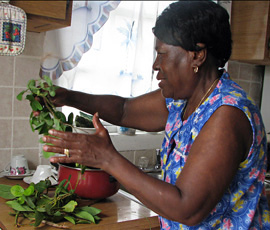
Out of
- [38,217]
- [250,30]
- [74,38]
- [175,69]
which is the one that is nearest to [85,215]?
[38,217]

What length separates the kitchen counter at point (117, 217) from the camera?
124 cm

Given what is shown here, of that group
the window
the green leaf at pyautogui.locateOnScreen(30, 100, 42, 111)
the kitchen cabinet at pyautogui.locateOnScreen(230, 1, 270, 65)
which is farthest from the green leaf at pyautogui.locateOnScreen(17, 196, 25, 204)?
the kitchen cabinet at pyautogui.locateOnScreen(230, 1, 270, 65)

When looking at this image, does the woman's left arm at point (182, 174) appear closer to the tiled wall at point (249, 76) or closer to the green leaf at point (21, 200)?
the green leaf at point (21, 200)

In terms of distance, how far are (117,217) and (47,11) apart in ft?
2.83

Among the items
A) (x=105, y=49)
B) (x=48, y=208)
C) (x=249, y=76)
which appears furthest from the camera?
(x=249, y=76)

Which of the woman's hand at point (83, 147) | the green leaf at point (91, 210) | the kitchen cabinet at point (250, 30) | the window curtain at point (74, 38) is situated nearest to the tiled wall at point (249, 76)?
the kitchen cabinet at point (250, 30)

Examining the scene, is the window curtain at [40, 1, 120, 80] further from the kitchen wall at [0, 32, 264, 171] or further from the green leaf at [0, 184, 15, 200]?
the green leaf at [0, 184, 15, 200]

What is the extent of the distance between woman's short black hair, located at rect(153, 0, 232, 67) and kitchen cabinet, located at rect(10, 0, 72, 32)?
1.88 feet

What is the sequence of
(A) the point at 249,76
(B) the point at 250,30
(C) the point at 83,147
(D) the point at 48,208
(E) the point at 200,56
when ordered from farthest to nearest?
(A) the point at 249,76, (B) the point at 250,30, (D) the point at 48,208, (E) the point at 200,56, (C) the point at 83,147

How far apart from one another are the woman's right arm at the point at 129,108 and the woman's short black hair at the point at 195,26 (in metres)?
0.42

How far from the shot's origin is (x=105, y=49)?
7.06ft

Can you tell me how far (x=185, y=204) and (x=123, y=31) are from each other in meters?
1.47

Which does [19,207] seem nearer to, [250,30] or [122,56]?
[122,56]

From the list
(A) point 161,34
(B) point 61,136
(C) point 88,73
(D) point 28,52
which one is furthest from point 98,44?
(B) point 61,136
